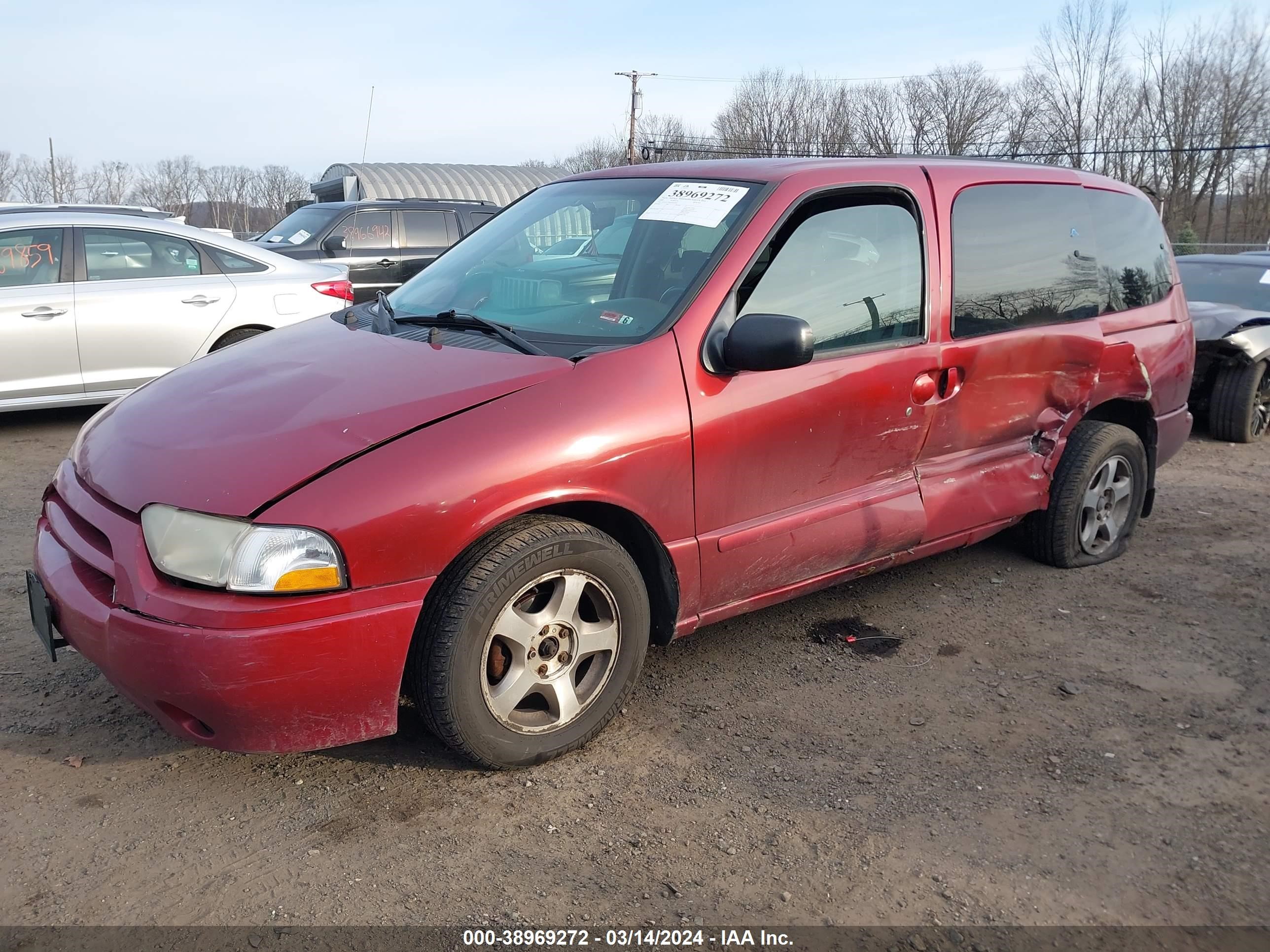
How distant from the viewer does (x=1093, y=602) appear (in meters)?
4.38

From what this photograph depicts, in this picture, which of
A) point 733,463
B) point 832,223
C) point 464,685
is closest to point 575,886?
point 464,685

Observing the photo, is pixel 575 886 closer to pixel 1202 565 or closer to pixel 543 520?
pixel 543 520

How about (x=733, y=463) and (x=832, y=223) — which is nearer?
(x=733, y=463)

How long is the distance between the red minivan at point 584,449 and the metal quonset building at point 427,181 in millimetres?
16550

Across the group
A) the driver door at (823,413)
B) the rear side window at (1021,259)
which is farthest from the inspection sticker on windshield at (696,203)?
the rear side window at (1021,259)

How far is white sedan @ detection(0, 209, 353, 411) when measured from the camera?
6754mm

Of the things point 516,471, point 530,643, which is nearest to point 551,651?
point 530,643

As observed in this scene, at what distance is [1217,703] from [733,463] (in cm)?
187

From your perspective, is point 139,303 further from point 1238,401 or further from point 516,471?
point 1238,401

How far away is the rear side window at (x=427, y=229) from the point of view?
1184 cm

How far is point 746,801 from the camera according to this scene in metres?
2.85

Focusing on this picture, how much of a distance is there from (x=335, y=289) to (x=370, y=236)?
3828mm

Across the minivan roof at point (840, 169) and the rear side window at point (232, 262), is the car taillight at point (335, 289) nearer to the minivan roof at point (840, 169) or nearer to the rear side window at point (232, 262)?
the rear side window at point (232, 262)

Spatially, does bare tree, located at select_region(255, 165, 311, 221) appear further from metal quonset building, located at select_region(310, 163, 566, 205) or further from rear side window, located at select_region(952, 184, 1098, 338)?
rear side window, located at select_region(952, 184, 1098, 338)
